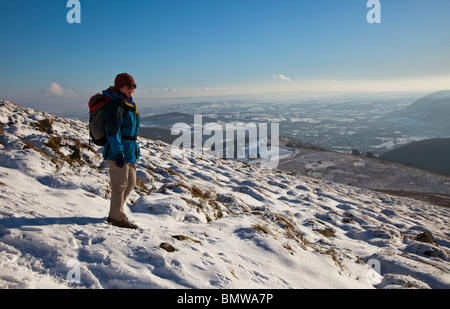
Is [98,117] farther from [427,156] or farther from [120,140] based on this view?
[427,156]

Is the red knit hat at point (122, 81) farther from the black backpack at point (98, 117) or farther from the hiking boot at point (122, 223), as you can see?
the hiking boot at point (122, 223)

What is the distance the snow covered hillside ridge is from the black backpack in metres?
1.87

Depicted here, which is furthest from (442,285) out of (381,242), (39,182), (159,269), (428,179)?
(428,179)

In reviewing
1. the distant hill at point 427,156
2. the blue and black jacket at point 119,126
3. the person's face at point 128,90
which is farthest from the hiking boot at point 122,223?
the distant hill at point 427,156

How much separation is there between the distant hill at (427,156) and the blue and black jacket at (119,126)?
109m

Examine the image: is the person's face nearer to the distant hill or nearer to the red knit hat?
the red knit hat

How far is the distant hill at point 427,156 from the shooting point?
88688 millimetres

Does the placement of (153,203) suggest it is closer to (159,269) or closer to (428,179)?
(159,269)

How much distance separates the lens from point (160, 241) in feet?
16.2

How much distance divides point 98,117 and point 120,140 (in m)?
0.60

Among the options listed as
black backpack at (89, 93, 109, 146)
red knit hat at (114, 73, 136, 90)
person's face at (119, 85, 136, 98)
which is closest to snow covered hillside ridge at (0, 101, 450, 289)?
black backpack at (89, 93, 109, 146)

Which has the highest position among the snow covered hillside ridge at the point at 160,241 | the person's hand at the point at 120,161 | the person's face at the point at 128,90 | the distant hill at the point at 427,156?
the person's face at the point at 128,90

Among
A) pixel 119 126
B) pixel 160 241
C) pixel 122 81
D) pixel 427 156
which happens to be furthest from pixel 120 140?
pixel 427 156

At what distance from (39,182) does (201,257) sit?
550 centimetres
